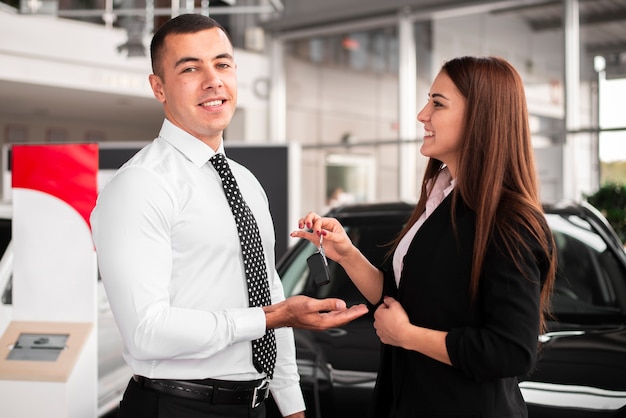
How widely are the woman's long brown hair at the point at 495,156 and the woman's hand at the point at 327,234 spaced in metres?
0.30

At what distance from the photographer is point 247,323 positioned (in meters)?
1.36

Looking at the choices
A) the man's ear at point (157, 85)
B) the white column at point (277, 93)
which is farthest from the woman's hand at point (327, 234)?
the white column at point (277, 93)

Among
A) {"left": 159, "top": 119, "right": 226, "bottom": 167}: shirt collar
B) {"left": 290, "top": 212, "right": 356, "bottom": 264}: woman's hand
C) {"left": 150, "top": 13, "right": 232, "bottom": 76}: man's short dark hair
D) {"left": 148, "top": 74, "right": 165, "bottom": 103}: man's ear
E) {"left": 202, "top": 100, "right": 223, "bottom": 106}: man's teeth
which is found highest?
{"left": 150, "top": 13, "right": 232, "bottom": 76}: man's short dark hair

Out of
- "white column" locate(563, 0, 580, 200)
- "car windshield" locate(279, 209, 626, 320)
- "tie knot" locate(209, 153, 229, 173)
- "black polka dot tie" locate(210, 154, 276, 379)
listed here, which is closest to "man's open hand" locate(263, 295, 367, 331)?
"black polka dot tie" locate(210, 154, 276, 379)

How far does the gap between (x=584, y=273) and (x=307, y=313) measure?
1.82m

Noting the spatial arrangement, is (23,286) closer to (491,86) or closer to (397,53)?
(491,86)

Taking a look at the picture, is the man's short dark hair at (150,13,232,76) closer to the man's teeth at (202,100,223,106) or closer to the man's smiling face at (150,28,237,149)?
the man's smiling face at (150,28,237,149)

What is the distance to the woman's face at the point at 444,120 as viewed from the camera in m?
1.42

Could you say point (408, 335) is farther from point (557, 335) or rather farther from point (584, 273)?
point (584, 273)

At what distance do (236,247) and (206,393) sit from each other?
30 cm

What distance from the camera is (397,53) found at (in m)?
10.6

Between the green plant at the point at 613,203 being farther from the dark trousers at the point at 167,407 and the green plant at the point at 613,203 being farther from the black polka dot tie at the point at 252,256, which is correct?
the dark trousers at the point at 167,407

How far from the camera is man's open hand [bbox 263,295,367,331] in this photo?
135 cm

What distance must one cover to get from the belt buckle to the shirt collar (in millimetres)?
485
